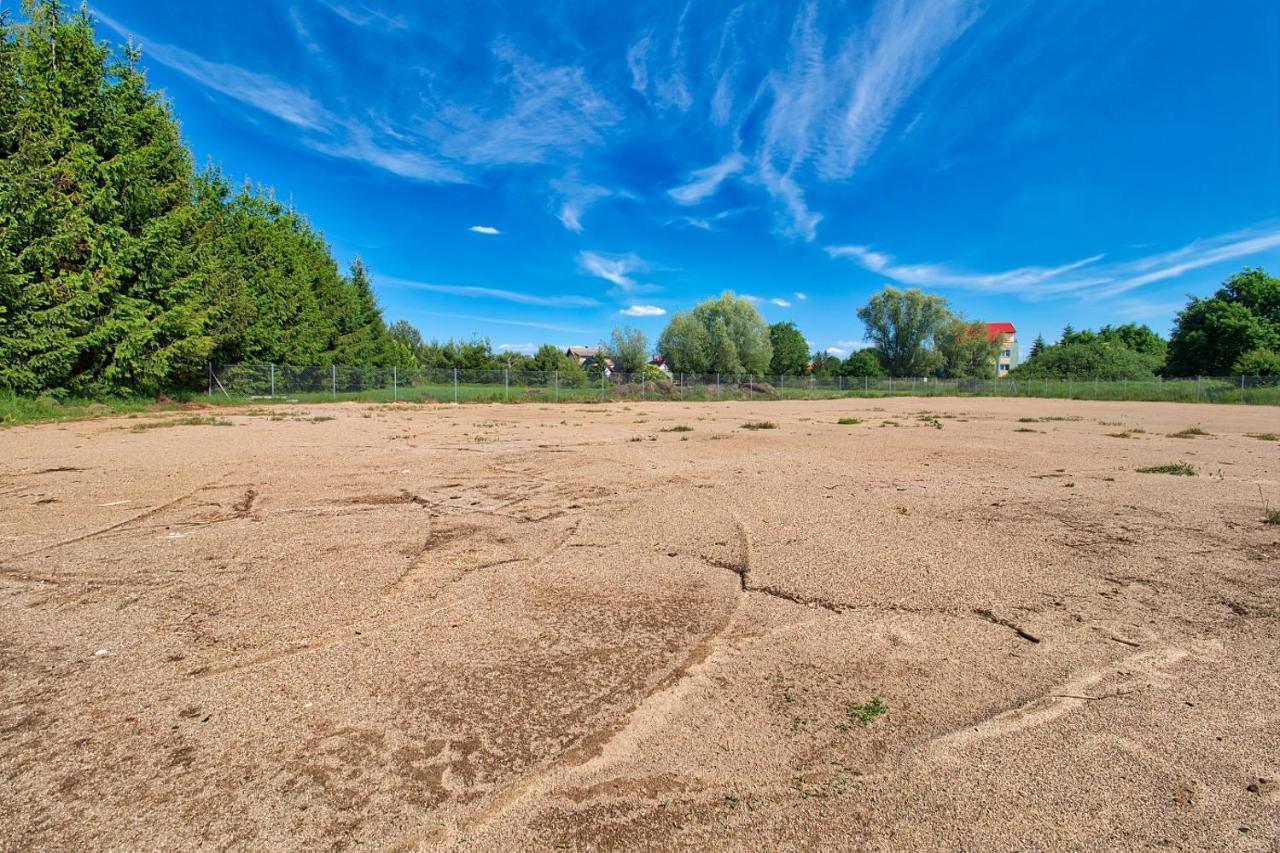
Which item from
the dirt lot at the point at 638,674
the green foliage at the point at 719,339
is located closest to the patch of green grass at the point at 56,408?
the dirt lot at the point at 638,674

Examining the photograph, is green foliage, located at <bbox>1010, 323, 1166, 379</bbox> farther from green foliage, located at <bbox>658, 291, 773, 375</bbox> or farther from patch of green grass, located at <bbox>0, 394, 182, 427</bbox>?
patch of green grass, located at <bbox>0, 394, 182, 427</bbox>

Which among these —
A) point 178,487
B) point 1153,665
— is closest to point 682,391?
point 178,487

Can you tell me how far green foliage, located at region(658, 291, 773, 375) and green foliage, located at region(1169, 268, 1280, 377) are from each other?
38.1 metres

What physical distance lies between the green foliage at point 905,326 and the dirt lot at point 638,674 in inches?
2362

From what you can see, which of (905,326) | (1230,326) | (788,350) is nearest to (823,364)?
(788,350)

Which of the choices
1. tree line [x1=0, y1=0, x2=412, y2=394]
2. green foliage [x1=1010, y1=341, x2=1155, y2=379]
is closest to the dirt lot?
tree line [x1=0, y1=0, x2=412, y2=394]

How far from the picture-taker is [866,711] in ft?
7.38

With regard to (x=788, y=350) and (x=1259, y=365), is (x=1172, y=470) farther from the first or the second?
(x=788, y=350)

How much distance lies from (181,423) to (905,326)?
202 feet

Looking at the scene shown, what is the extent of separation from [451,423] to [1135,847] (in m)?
15.9

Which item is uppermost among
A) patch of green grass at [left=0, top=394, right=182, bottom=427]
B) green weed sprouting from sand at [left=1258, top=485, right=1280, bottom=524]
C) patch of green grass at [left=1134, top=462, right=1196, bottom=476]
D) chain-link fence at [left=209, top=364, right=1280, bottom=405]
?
chain-link fence at [left=209, top=364, right=1280, bottom=405]

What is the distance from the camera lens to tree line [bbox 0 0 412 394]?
47.6 ft

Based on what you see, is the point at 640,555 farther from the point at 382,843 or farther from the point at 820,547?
the point at 382,843

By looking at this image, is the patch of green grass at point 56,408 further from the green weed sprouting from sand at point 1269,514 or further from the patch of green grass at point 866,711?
the green weed sprouting from sand at point 1269,514
